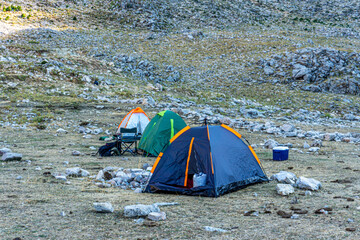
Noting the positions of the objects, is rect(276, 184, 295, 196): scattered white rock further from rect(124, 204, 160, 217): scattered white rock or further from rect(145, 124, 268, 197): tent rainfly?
rect(124, 204, 160, 217): scattered white rock

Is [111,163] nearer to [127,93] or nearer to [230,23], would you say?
[127,93]

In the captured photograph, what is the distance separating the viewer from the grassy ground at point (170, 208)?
600cm

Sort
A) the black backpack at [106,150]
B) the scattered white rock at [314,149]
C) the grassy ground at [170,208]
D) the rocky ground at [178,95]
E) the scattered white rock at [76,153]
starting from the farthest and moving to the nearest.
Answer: the scattered white rock at [314,149], the black backpack at [106,150], the scattered white rock at [76,153], the rocky ground at [178,95], the grassy ground at [170,208]

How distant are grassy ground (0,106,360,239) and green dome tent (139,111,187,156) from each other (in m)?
1.83

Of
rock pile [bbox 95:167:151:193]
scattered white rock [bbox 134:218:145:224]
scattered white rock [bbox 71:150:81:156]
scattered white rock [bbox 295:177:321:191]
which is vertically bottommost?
scattered white rock [bbox 71:150:81:156]

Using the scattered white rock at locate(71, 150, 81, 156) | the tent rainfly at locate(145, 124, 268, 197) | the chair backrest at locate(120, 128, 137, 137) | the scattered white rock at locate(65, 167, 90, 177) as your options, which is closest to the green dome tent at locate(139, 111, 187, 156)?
the chair backrest at locate(120, 128, 137, 137)

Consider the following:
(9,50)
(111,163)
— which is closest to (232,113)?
(111,163)

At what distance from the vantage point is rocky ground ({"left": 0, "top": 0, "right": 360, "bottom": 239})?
6902 millimetres

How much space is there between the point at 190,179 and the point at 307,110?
837 inches

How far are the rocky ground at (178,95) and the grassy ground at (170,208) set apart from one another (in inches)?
1.3

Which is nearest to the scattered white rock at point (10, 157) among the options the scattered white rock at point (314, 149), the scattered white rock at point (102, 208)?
the scattered white rock at point (102, 208)

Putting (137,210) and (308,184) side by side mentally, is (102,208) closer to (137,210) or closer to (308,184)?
(137,210)

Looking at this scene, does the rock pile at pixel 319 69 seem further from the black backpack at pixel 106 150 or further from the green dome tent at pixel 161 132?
the black backpack at pixel 106 150

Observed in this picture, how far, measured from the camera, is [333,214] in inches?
271
